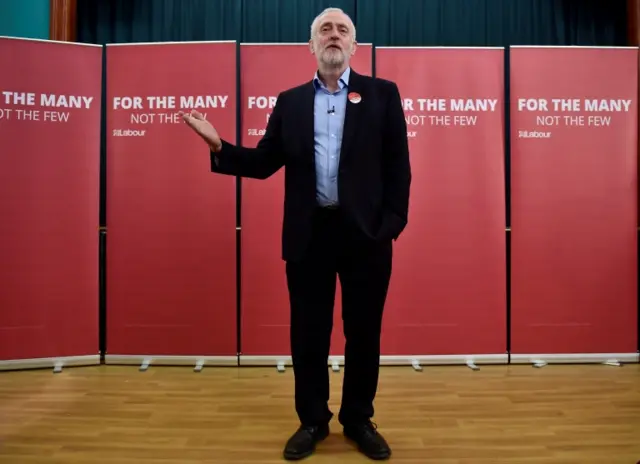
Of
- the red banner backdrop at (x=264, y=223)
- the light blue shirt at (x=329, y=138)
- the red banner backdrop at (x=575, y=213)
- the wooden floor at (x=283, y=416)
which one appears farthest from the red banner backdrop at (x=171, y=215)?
the red banner backdrop at (x=575, y=213)

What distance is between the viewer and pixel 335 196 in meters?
2.12

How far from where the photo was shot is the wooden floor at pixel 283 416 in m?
2.17

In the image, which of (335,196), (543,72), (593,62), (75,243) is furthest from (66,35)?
(593,62)

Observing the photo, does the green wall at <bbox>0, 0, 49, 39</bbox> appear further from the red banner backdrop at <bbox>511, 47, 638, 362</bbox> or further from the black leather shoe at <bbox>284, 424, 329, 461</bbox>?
the black leather shoe at <bbox>284, 424, 329, 461</bbox>

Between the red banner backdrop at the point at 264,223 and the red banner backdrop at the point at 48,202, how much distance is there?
103 cm

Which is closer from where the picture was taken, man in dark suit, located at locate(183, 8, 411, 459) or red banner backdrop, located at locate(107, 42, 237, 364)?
man in dark suit, located at locate(183, 8, 411, 459)

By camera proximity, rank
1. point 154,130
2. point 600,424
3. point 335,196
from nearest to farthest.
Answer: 1. point 335,196
2. point 600,424
3. point 154,130

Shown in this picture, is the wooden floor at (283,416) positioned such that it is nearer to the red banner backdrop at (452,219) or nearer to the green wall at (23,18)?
the red banner backdrop at (452,219)

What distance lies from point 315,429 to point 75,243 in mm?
2211

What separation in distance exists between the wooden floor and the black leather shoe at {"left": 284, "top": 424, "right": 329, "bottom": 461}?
4 centimetres

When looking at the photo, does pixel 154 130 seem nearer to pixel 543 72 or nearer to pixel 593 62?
pixel 543 72

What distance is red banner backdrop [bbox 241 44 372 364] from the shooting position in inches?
137

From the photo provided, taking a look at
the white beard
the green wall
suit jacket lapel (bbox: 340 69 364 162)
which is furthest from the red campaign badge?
the green wall

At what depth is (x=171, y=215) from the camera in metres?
3.51
